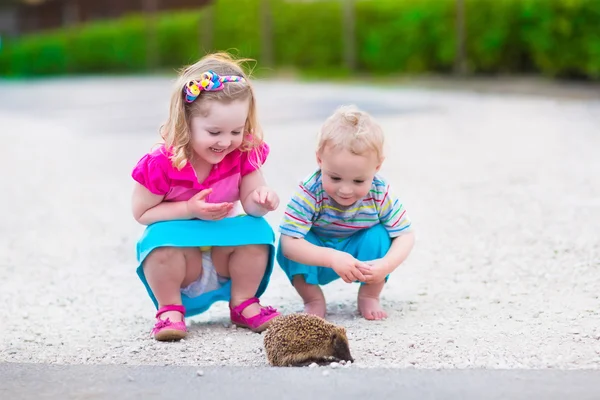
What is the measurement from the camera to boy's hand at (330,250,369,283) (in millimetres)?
3562

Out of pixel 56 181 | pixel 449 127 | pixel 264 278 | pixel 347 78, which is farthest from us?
pixel 347 78

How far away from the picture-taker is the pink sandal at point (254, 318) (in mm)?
3666

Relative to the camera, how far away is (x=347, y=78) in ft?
60.1

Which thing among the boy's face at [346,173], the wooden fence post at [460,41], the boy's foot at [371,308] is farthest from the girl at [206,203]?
the wooden fence post at [460,41]

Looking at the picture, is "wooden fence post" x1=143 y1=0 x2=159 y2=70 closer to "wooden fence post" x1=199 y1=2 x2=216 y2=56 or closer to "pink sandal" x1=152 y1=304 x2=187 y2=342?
"wooden fence post" x1=199 y1=2 x2=216 y2=56

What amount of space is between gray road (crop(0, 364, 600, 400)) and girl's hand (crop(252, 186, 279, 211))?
2.81 feet

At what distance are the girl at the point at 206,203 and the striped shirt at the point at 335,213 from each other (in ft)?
0.46

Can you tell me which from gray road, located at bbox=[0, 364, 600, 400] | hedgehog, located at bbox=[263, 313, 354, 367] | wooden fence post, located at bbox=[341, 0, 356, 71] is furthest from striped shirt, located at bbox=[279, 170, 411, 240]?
wooden fence post, located at bbox=[341, 0, 356, 71]

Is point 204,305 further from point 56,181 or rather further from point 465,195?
point 56,181

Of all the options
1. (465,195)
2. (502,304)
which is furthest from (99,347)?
(465,195)

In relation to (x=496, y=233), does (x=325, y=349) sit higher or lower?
higher

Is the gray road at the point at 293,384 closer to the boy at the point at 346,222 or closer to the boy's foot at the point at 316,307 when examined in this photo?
the boy at the point at 346,222

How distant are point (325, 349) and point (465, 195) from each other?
12.4ft

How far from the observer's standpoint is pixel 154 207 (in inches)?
142
